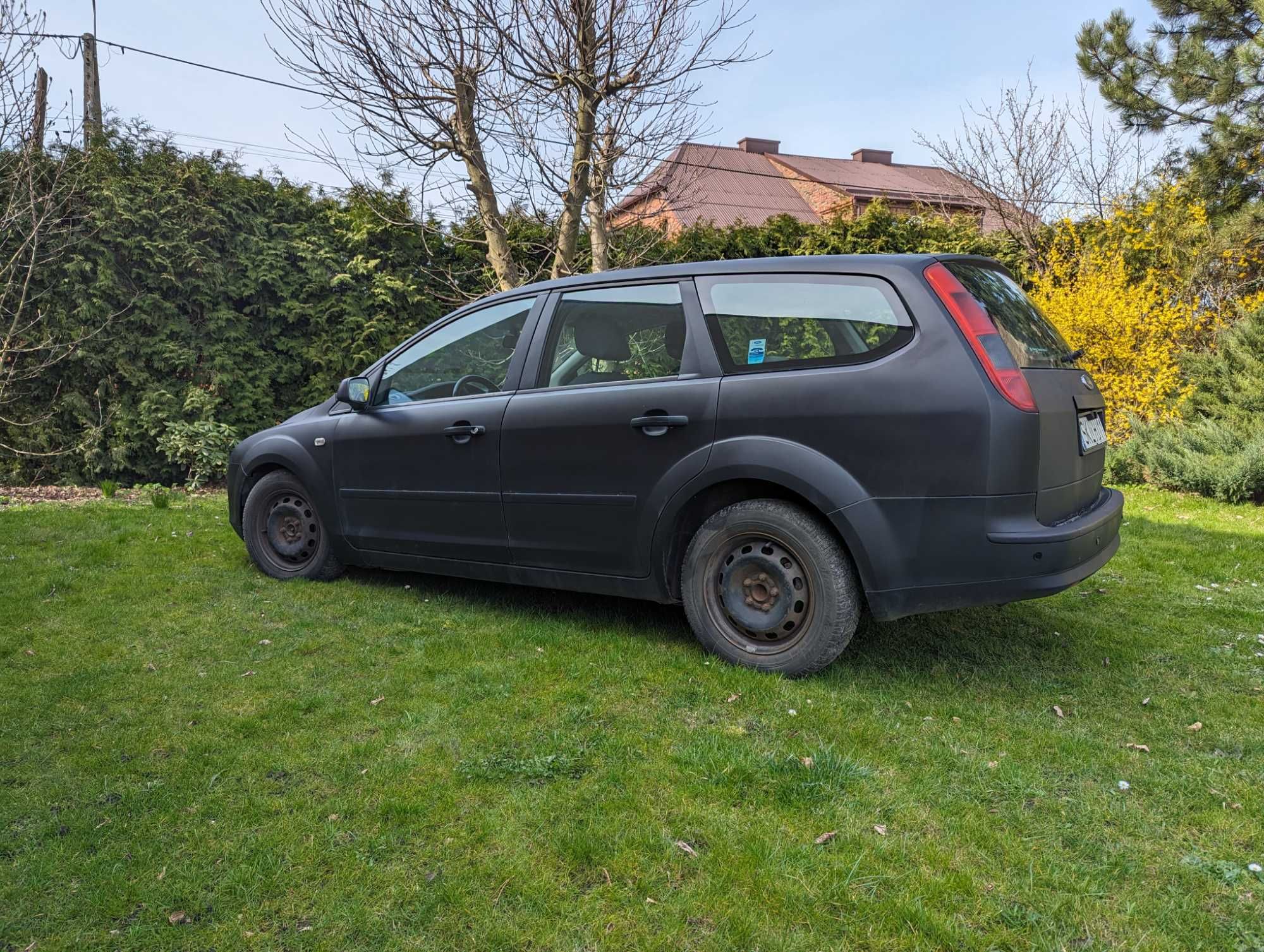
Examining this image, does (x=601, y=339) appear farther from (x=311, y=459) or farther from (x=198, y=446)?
(x=198, y=446)

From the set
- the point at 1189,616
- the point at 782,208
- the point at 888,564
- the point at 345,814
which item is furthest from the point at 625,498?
the point at 782,208

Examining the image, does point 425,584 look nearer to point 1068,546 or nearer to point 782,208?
point 1068,546

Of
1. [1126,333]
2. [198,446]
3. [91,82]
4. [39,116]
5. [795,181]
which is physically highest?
[795,181]

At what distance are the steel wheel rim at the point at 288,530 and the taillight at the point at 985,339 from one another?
3.66 meters

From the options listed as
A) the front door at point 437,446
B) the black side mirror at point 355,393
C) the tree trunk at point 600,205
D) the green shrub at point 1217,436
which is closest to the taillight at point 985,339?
the front door at point 437,446

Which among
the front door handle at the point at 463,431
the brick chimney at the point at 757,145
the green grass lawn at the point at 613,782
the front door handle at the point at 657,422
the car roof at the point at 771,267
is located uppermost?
the brick chimney at the point at 757,145

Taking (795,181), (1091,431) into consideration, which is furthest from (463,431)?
(795,181)

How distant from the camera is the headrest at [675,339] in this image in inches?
144

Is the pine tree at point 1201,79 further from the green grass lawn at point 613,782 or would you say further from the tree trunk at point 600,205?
the green grass lawn at point 613,782

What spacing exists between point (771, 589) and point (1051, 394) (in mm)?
1310

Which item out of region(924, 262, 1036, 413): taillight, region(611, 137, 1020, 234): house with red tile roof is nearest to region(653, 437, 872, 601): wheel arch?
region(924, 262, 1036, 413): taillight

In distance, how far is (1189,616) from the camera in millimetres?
4309

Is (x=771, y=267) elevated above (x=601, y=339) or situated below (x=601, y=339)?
above

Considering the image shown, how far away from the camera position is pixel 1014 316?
3.35 m
